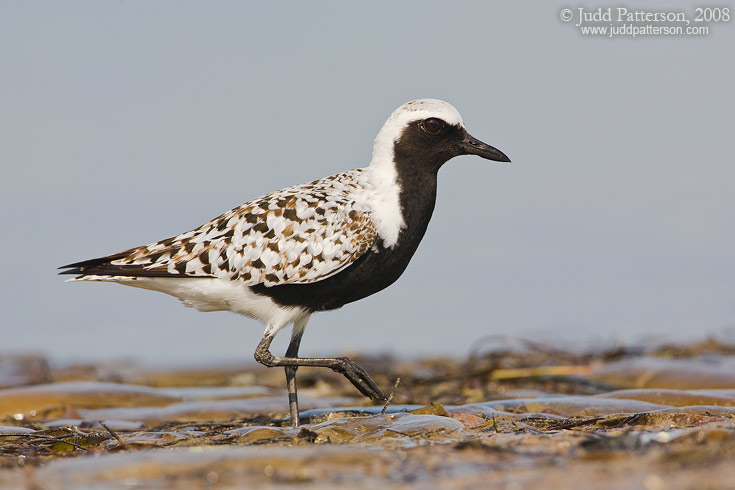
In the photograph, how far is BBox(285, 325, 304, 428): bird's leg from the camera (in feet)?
21.8

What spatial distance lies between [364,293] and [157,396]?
8.18 feet

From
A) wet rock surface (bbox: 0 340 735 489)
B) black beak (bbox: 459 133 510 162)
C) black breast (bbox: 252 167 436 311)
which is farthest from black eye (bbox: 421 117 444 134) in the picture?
wet rock surface (bbox: 0 340 735 489)

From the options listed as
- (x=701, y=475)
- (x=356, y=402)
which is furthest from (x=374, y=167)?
(x=701, y=475)

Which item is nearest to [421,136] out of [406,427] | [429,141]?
[429,141]

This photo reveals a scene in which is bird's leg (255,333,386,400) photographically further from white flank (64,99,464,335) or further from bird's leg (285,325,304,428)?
white flank (64,99,464,335)

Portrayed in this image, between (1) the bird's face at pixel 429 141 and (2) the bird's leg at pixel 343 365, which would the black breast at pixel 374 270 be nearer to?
(1) the bird's face at pixel 429 141

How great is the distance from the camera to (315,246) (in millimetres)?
6836

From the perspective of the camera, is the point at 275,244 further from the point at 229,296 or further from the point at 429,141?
the point at 429,141

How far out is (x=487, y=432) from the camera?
5.54 meters

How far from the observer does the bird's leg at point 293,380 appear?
6656 millimetres

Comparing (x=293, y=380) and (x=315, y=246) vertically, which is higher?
(x=315, y=246)

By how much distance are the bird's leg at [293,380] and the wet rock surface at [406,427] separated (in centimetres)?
14

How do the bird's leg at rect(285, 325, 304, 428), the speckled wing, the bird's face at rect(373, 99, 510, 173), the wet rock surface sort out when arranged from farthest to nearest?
the bird's face at rect(373, 99, 510, 173) → the speckled wing → the bird's leg at rect(285, 325, 304, 428) → the wet rock surface

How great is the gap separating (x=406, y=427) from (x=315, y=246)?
5.70ft
